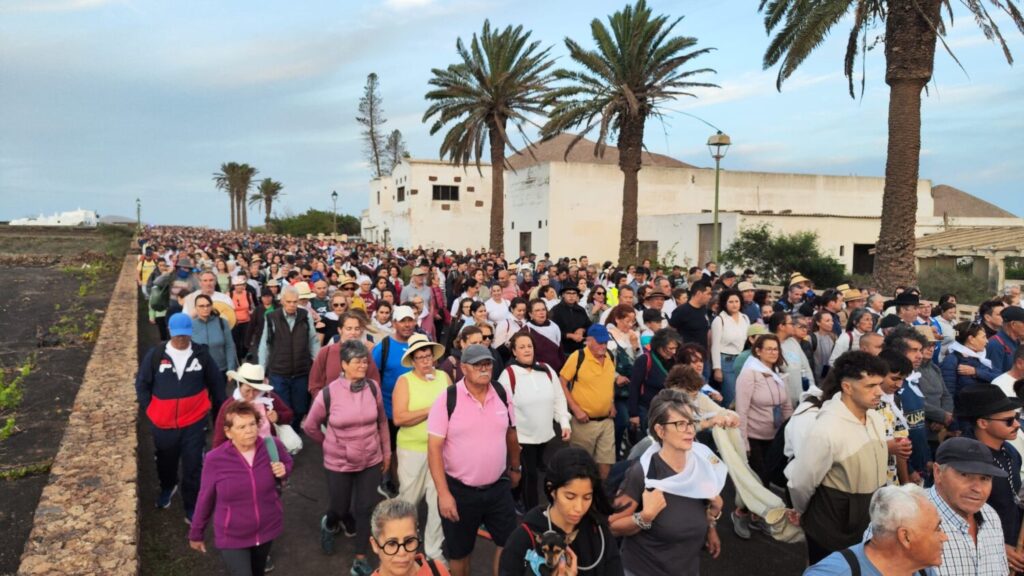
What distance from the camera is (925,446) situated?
512cm

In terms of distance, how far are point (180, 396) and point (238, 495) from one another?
183 centimetres

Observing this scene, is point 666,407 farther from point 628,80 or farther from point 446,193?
point 446,193

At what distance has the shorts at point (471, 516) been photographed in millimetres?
4035

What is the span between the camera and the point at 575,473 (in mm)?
2779

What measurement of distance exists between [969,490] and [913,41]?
13799 mm

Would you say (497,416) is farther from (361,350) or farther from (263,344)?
(263,344)

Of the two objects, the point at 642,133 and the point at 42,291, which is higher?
the point at 642,133

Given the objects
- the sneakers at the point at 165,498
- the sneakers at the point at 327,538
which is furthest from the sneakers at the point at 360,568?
the sneakers at the point at 165,498

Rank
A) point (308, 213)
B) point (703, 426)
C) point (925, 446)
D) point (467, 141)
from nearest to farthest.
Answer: point (703, 426), point (925, 446), point (467, 141), point (308, 213)

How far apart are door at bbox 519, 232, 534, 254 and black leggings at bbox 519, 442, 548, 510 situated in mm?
31300

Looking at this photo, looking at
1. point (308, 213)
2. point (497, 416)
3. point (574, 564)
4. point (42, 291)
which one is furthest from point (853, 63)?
point (308, 213)

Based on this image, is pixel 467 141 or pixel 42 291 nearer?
pixel 42 291

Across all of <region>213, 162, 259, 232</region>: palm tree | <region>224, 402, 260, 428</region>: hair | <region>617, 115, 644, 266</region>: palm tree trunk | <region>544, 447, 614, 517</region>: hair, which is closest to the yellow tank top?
<region>224, 402, 260, 428</region>: hair

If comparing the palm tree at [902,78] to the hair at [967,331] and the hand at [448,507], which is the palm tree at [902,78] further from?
the hand at [448,507]
